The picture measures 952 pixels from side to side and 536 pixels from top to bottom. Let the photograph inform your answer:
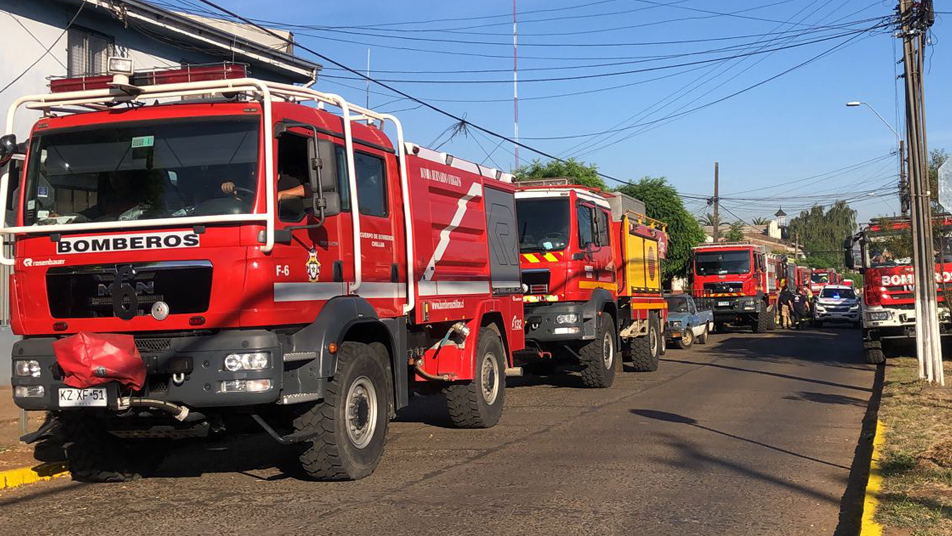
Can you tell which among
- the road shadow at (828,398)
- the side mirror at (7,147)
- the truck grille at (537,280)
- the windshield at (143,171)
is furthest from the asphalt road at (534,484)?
the side mirror at (7,147)

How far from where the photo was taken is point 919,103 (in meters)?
15.1

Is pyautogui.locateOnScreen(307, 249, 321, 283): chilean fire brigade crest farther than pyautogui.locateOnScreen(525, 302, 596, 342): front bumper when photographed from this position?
No

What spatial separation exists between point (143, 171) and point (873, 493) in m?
6.02

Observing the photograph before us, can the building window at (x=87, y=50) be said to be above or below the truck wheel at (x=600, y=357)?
above

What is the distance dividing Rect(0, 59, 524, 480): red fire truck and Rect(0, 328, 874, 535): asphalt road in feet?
1.77

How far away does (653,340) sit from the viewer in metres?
18.7

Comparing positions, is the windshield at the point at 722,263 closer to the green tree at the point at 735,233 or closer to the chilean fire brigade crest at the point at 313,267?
the chilean fire brigade crest at the point at 313,267

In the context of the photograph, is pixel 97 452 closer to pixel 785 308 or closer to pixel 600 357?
pixel 600 357

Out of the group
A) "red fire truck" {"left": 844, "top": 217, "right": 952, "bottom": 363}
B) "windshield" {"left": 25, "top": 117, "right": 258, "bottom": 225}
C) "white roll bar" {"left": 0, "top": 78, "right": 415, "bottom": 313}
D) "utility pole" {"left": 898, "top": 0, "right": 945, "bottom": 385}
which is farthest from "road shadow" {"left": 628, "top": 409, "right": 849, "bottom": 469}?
"red fire truck" {"left": 844, "top": 217, "right": 952, "bottom": 363}

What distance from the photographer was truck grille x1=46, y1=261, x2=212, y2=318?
6691 mm

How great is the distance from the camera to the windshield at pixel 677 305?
2636cm

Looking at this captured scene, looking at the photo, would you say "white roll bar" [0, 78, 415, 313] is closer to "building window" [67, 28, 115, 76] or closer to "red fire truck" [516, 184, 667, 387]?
"red fire truck" [516, 184, 667, 387]

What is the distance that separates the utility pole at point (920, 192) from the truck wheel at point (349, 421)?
974 centimetres

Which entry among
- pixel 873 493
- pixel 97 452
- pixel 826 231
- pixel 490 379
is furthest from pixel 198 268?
pixel 826 231
